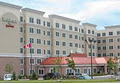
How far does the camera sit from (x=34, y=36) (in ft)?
247

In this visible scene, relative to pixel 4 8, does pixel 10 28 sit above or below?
below

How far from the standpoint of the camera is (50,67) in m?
74.4

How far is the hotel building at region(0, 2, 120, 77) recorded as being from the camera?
66062 millimetres

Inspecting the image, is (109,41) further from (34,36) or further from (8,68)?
(8,68)

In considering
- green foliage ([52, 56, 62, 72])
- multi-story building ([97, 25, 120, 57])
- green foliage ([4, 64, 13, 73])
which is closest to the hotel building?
green foliage ([4, 64, 13, 73])

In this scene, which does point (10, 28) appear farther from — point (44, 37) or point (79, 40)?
point (79, 40)

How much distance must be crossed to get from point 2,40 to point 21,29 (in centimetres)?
893

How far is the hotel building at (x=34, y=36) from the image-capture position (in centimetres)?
6606

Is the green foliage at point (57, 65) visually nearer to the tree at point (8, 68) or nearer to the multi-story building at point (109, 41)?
the tree at point (8, 68)

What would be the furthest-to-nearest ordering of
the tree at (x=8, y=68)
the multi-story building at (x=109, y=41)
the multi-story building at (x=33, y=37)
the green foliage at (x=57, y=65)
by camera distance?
1. the multi-story building at (x=109, y=41)
2. the green foliage at (x=57, y=65)
3. the multi-story building at (x=33, y=37)
4. the tree at (x=8, y=68)

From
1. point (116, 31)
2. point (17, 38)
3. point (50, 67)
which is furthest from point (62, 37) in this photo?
point (116, 31)

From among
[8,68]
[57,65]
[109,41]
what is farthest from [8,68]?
[109,41]

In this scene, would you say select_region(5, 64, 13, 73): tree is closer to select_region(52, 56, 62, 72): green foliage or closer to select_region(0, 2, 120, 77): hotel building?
select_region(0, 2, 120, 77): hotel building

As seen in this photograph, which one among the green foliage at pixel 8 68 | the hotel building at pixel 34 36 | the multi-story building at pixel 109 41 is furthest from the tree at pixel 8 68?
the multi-story building at pixel 109 41
